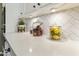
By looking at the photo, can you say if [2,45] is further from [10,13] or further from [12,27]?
[10,13]

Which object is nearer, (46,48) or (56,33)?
(46,48)

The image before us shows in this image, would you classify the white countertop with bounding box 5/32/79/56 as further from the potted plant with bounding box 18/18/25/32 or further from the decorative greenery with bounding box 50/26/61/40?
the potted plant with bounding box 18/18/25/32

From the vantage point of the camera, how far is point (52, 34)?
132 centimetres

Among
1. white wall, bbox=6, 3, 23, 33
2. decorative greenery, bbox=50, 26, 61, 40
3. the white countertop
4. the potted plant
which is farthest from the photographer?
white wall, bbox=6, 3, 23, 33

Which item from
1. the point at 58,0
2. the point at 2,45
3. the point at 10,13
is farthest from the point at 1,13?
the point at 58,0

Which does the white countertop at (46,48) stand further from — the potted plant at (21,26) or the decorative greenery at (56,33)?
the potted plant at (21,26)

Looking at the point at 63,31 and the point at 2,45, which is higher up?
the point at 63,31

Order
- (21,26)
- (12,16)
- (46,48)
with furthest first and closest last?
(12,16) → (21,26) → (46,48)

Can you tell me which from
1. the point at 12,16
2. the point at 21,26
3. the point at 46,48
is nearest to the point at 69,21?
the point at 46,48

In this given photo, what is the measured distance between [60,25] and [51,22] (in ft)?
0.83

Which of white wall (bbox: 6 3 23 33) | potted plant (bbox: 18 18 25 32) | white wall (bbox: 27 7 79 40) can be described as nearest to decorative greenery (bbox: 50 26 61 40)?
white wall (bbox: 27 7 79 40)

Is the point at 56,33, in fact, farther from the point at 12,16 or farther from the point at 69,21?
the point at 12,16

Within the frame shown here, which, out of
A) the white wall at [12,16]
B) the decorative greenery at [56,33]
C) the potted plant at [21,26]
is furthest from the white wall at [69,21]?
the white wall at [12,16]

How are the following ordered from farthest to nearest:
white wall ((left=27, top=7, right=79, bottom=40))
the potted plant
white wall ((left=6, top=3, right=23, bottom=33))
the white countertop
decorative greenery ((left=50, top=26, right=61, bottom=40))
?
white wall ((left=6, top=3, right=23, bottom=33))
the potted plant
decorative greenery ((left=50, top=26, right=61, bottom=40))
white wall ((left=27, top=7, right=79, bottom=40))
the white countertop
